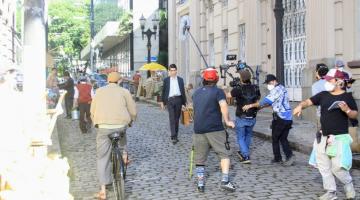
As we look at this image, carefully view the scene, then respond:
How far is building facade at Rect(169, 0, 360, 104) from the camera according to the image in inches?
635

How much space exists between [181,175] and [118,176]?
6.99ft

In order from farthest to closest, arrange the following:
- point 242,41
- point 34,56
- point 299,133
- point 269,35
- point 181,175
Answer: point 242,41, point 269,35, point 299,133, point 181,175, point 34,56

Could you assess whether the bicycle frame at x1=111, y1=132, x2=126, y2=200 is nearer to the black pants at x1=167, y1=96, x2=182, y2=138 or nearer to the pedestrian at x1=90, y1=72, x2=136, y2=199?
the pedestrian at x1=90, y1=72, x2=136, y2=199

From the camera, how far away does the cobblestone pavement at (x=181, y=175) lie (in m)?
8.21

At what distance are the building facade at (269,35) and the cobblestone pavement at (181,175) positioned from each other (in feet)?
13.4

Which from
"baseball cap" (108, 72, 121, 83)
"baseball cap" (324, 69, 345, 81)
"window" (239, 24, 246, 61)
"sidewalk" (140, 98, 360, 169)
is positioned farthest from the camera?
"window" (239, 24, 246, 61)

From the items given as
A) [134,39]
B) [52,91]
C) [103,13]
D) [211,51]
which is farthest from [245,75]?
[103,13]

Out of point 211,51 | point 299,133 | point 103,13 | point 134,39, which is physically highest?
point 103,13

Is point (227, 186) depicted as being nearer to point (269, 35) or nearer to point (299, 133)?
point (299, 133)

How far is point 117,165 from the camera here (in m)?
7.66

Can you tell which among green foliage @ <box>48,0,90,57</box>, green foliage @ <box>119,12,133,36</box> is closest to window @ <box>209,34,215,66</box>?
green foliage @ <box>119,12,133,36</box>

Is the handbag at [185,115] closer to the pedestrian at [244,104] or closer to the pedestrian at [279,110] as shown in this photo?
the pedestrian at [244,104]

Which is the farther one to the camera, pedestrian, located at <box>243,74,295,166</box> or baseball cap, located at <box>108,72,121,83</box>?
pedestrian, located at <box>243,74,295,166</box>

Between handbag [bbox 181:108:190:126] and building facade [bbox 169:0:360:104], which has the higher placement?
building facade [bbox 169:0:360:104]
